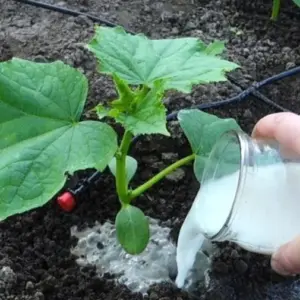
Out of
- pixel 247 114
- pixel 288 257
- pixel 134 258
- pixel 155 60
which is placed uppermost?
pixel 155 60

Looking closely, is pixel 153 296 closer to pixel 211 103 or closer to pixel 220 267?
pixel 220 267

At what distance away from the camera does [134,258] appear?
45.6 inches

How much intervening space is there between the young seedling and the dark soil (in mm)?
139

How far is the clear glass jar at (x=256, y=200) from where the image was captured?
0.89 metres

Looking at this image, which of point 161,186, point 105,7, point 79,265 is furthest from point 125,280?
point 105,7

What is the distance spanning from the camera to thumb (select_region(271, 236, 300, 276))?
0.88 meters

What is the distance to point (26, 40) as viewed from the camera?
138 cm

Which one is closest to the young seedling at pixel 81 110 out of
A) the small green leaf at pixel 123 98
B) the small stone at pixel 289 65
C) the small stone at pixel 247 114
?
the small green leaf at pixel 123 98

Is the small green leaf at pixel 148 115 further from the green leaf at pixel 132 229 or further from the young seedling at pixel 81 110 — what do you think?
the green leaf at pixel 132 229

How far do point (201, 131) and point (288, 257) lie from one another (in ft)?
0.86

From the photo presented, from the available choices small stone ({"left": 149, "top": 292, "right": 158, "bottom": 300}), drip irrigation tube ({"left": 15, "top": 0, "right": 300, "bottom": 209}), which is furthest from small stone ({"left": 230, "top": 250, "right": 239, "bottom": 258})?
drip irrigation tube ({"left": 15, "top": 0, "right": 300, "bottom": 209})

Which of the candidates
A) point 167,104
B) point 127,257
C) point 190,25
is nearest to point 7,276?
point 127,257

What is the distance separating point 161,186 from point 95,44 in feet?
1.06

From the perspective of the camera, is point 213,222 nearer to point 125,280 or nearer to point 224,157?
point 224,157
